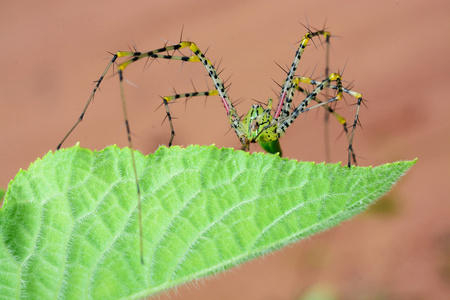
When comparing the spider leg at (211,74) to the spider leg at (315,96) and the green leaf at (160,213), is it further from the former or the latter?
the green leaf at (160,213)

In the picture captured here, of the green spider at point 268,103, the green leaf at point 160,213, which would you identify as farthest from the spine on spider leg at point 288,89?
the green leaf at point 160,213

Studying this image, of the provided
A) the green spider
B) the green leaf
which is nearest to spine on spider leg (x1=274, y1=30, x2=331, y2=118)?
the green spider

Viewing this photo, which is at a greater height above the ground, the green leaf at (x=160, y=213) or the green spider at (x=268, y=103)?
the green spider at (x=268, y=103)

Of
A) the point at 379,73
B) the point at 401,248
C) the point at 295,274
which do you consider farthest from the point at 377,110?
the point at 295,274

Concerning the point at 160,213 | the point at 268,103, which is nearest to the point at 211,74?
the point at 268,103

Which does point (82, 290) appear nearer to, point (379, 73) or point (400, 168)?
point (400, 168)

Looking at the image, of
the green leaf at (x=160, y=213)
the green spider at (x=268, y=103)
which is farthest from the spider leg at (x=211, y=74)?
the green leaf at (x=160, y=213)

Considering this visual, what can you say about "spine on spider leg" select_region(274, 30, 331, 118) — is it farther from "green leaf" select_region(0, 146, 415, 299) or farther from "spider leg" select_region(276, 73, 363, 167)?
"green leaf" select_region(0, 146, 415, 299)

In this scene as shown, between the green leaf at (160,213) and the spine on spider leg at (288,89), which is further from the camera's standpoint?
the spine on spider leg at (288,89)
